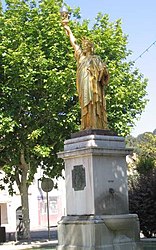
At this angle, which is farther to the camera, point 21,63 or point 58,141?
point 58,141

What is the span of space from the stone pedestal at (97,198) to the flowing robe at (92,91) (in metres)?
0.53

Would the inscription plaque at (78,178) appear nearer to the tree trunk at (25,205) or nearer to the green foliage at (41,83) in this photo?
the green foliage at (41,83)

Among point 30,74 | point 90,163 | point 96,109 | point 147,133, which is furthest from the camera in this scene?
point 147,133

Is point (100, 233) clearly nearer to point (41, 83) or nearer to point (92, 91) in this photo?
point (92, 91)

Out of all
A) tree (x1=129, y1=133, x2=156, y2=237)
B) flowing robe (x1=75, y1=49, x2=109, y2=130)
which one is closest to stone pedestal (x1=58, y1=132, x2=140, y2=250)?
flowing robe (x1=75, y1=49, x2=109, y2=130)

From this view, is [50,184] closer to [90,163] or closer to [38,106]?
[38,106]

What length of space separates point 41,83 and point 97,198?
11.2m

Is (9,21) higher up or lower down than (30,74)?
higher up

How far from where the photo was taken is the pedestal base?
11.9 m

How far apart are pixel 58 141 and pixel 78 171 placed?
427 inches

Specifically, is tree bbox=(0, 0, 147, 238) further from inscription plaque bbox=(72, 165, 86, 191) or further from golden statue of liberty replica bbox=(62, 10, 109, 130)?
inscription plaque bbox=(72, 165, 86, 191)

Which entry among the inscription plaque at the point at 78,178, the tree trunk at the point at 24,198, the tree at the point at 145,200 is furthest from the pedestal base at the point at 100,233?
the tree trunk at the point at 24,198

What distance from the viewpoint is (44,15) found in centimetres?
2375

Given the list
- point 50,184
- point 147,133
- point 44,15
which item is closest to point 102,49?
point 44,15
